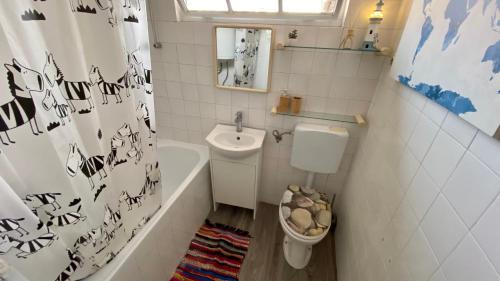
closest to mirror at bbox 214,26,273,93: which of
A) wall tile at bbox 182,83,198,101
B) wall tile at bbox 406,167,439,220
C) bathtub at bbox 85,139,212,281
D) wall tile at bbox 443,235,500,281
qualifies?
wall tile at bbox 182,83,198,101

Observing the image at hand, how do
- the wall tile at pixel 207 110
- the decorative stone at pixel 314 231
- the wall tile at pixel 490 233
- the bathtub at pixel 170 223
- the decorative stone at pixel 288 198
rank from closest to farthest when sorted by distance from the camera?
the wall tile at pixel 490 233 < the bathtub at pixel 170 223 < the decorative stone at pixel 314 231 < the decorative stone at pixel 288 198 < the wall tile at pixel 207 110

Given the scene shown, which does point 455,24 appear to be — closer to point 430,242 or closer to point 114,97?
point 430,242

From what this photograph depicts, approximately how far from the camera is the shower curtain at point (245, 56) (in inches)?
55.3

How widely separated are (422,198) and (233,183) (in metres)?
1.22

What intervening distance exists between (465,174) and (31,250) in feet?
4.46

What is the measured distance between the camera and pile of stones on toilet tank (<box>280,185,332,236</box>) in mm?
1283

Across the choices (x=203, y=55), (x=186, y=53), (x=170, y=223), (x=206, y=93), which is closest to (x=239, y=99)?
(x=206, y=93)

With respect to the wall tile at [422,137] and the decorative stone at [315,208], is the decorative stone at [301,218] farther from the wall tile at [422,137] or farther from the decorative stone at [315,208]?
the wall tile at [422,137]

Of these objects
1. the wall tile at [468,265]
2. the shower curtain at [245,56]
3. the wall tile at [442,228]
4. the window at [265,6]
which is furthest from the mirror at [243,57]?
the wall tile at [468,265]

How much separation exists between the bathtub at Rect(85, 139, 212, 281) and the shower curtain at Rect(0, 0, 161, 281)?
3.2 inches

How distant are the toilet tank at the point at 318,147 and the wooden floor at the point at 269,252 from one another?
24.9 inches

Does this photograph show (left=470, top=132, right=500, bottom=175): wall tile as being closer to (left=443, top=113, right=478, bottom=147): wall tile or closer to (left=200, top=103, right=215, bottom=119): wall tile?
(left=443, top=113, right=478, bottom=147): wall tile

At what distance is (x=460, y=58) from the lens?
0.63m

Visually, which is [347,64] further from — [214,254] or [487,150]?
[214,254]
